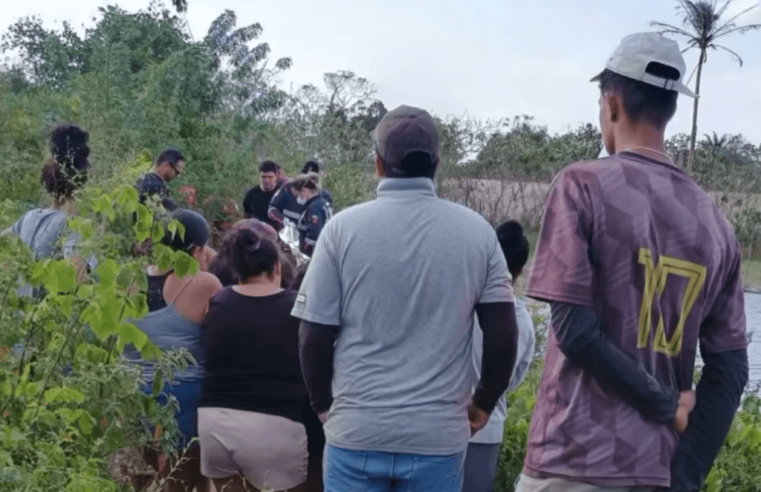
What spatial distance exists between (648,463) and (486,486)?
2.05 metres

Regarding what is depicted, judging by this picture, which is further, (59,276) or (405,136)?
(405,136)

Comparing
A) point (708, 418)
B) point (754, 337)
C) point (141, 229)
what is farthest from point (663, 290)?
point (754, 337)

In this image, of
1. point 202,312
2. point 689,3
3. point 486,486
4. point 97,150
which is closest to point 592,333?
point 486,486

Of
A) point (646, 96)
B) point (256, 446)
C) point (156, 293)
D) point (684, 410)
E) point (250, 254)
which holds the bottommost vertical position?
point (256, 446)

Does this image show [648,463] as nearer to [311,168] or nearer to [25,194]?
[25,194]

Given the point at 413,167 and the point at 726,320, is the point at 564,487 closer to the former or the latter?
the point at 726,320

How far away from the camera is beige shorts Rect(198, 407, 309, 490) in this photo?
4.57m

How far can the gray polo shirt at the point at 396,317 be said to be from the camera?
3324 mm

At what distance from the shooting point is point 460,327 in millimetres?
3406

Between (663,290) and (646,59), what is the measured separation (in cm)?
53

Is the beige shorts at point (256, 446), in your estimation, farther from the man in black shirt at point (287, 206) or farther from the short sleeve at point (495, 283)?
the man in black shirt at point (287, 206)

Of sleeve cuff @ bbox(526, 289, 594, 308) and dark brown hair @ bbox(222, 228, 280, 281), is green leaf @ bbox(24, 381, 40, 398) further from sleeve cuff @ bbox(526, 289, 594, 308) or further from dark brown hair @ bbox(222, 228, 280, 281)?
sleeve cuff @ bbox(526, 289, 594, 308)

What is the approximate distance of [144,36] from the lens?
20344 millimetres

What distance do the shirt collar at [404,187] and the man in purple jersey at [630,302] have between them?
875mm
